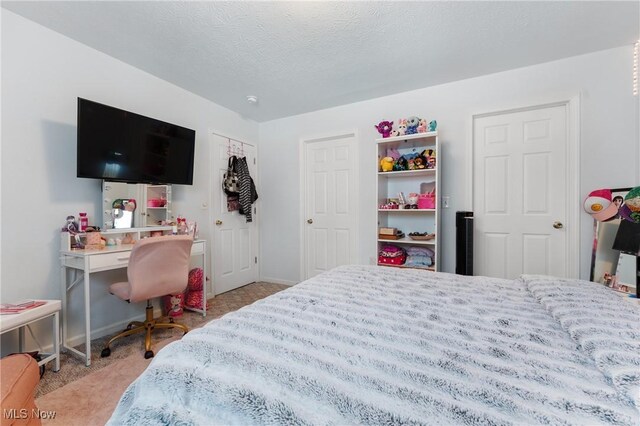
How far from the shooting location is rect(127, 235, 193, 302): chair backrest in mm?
1986

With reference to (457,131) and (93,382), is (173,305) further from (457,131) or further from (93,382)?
(457,131)

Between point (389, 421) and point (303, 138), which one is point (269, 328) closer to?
point (389, 421)

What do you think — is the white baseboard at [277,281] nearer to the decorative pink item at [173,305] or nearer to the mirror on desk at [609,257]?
the decorative pink item at [173,305]

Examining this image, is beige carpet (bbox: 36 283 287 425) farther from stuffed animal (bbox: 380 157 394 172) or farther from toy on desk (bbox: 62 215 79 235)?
stuffed animal (bbox: 380 157 394 172)

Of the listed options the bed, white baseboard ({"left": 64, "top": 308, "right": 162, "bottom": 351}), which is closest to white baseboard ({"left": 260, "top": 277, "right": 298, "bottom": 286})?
white baseboard ({"left": 64, "top": 308, "right": 162, "bottom": 351})

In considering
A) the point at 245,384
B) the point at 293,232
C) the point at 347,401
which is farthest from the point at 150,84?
the point at 347,401

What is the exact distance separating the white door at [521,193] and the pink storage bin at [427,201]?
1.53 feet

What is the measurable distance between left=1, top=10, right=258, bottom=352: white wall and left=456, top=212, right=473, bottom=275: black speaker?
3.31m

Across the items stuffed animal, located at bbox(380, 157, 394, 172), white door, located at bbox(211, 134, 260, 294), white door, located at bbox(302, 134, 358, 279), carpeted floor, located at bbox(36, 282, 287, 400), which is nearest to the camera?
carpeted floor, located at bbox(36, 282, 287, 400)

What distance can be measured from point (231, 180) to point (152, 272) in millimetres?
1765

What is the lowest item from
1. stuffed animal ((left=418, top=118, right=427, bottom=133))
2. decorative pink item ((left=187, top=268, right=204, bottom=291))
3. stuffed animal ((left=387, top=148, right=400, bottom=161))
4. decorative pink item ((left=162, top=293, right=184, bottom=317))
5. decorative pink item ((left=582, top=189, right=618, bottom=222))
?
decorative pink item ((left=162, top=293, right=184, bottom=317))

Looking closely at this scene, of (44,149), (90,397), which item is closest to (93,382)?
(90,397)

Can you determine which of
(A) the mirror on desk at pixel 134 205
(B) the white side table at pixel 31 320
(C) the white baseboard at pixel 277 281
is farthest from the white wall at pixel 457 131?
(B) the white side table at pixel 31 320

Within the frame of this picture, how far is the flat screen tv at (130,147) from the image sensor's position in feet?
6.76
